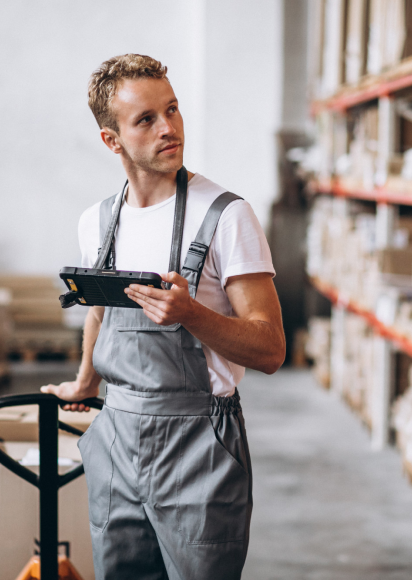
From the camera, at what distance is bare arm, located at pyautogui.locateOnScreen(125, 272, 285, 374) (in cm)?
138

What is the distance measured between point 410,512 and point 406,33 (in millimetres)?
2907

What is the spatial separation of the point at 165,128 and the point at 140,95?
0.32 ft

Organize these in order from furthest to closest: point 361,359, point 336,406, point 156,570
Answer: point 336,406 → point 361,359 → point 156,570

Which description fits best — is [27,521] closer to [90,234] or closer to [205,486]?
[205,486]

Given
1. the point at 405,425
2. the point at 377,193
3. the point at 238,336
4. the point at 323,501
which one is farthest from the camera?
the point at 377,193

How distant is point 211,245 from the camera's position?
61.0 inches

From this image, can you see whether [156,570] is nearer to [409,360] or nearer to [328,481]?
[328,481]

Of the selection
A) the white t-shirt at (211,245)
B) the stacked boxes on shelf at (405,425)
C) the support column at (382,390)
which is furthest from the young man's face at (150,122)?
the support column at (382,390)

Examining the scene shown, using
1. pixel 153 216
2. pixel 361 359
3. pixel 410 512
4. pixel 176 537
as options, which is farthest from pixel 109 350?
pixel 361 359

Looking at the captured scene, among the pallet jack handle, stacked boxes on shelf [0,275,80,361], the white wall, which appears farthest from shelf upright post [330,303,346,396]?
the pallet jack handle

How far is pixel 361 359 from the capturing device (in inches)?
212

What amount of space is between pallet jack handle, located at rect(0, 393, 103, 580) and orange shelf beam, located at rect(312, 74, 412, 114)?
3298 millimetres

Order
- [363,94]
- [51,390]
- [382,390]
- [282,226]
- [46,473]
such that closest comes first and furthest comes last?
[46,473]
[51,390]
[382,390]
[363,94]
[282,226]

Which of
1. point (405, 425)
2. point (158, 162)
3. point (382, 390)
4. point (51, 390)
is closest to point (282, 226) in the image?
point (382, 390)
